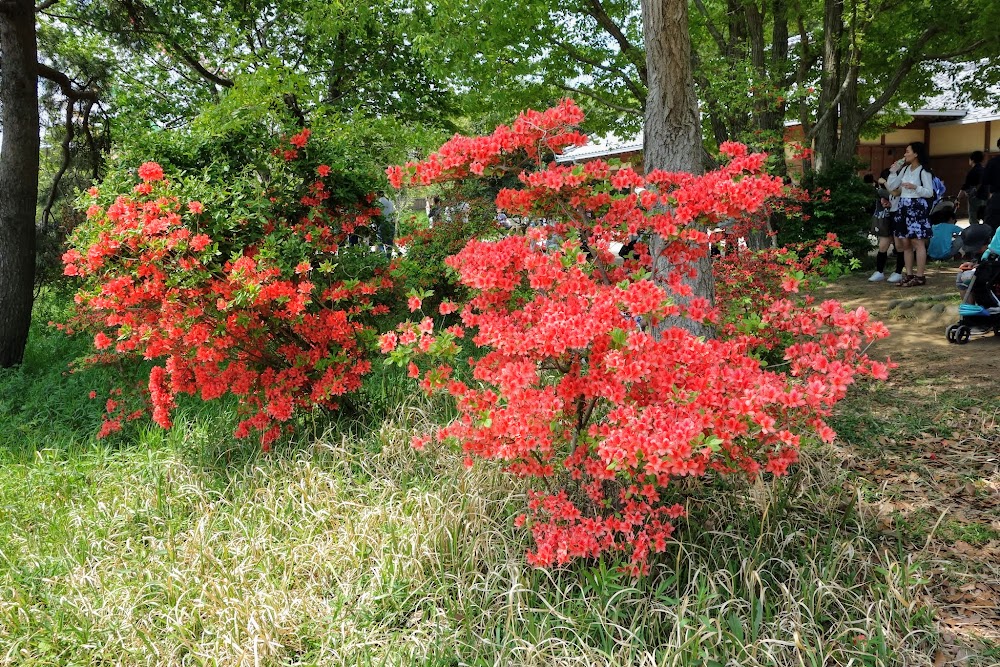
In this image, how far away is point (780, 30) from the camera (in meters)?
9.70

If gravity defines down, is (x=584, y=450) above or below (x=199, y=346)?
below

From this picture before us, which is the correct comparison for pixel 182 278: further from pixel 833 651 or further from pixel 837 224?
pixel 837 224

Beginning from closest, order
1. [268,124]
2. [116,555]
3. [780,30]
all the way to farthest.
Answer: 1. [116,555]
2. [268,124]
3. [780,30]

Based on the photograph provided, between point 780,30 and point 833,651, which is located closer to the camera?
point 833,651

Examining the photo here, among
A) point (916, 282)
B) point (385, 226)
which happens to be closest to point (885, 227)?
point (916, 282)

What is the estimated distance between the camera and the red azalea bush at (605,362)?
7.26 ft

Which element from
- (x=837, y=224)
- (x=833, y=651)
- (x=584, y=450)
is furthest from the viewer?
(x=837, y=224)

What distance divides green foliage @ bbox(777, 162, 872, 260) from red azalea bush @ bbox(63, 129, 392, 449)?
8.26m

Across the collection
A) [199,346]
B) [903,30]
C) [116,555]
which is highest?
[903,30]

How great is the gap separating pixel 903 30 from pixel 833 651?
34.3 feet

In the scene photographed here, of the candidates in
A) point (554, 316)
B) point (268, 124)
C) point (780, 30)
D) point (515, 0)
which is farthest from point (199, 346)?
point (780, 30)

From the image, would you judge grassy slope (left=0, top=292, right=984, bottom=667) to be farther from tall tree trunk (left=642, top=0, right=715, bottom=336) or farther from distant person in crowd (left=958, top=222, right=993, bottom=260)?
distant person in crowd (left=958, top=222, right=993, bottom=260)

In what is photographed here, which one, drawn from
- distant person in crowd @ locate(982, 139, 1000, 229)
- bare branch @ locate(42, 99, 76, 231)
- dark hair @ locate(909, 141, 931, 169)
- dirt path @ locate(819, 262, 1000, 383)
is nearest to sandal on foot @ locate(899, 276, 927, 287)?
dirt path @ locate(819, 262, 1000, 383)

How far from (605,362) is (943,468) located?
2424mm
